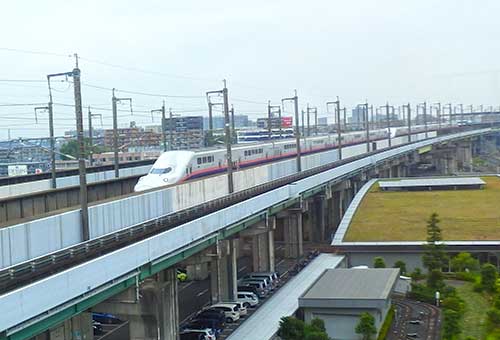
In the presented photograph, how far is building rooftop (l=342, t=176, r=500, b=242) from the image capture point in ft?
125

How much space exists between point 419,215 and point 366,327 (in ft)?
75.9

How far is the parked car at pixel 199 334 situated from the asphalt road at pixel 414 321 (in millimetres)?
6679

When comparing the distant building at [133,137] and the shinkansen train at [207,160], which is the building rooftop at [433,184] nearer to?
the shinkansen train at [207,160]

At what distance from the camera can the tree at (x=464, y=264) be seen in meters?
33.2

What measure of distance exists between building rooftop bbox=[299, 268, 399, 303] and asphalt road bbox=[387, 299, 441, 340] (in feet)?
5.00

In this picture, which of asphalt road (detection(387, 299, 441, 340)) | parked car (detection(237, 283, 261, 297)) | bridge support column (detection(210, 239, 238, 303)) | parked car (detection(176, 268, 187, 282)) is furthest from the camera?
parked car (detection(176, 268, 187, 282))

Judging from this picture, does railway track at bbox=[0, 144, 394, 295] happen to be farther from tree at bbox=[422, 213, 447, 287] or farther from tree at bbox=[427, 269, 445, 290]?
tree at bbox=[422, 213, 447, 287]

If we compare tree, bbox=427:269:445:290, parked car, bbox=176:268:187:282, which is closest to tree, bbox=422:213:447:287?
tree, bbox=427:269:445:290

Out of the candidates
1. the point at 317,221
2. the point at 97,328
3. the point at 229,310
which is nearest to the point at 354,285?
the point at 229,310

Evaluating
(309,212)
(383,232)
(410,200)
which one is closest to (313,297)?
(383,232)

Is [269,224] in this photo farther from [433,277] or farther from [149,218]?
[149,218]

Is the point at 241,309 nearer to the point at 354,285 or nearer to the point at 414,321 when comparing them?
the point at 354,285

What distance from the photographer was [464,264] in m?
33.2

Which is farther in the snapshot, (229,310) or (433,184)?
(433,184)
